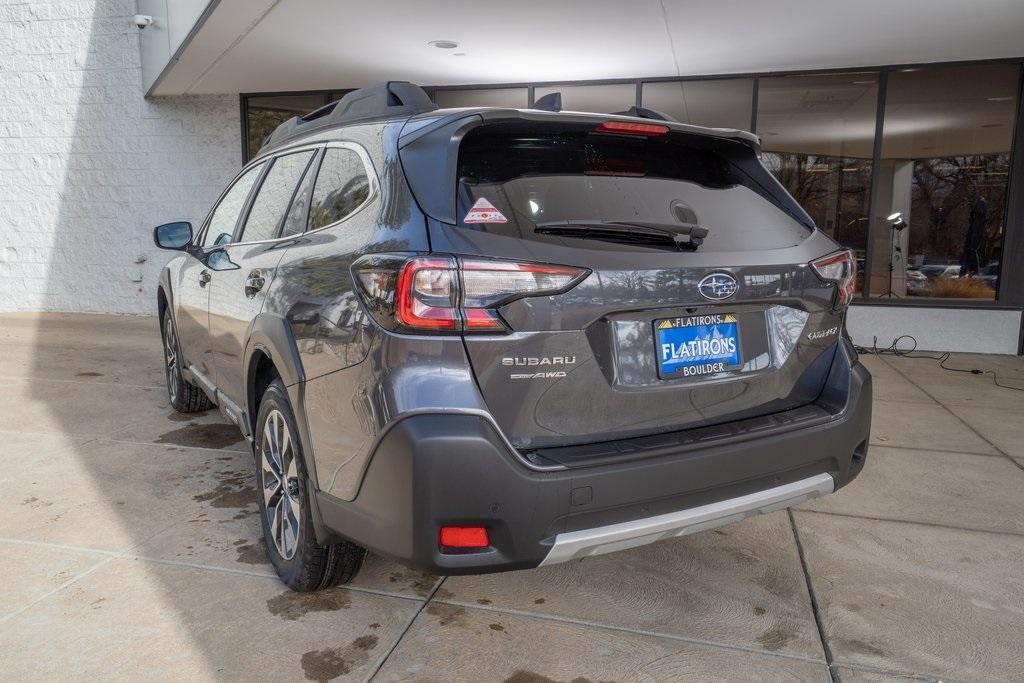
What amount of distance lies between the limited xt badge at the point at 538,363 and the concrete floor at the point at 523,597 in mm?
1001

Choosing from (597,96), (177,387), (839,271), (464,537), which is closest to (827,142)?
(597,96)

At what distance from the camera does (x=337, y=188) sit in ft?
8.89

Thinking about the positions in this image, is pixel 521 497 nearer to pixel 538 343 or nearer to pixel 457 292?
pixel 538 343

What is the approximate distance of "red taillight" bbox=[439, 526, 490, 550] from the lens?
6.60 ft

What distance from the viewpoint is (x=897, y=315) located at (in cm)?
871

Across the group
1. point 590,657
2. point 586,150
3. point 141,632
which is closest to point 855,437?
point 590,657

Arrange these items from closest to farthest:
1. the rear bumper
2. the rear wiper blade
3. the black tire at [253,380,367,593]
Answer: the rear bumper, the rear wiper blade, the black tire at [253,380,367,593]

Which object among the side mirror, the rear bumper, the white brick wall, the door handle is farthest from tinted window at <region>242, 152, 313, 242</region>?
the white brick wall

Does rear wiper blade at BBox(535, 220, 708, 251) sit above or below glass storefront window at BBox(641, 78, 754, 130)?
below

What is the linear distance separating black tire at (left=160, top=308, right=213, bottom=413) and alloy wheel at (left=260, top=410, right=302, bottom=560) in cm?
244

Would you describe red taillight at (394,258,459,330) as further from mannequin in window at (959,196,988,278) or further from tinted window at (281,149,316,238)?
mannequin in window at (959,196,988,278)

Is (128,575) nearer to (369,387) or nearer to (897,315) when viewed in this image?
(369,387)

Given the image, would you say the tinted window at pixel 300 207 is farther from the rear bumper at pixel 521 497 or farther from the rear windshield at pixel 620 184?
the rear bumper at pixel 521 497

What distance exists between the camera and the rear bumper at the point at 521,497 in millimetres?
1965
